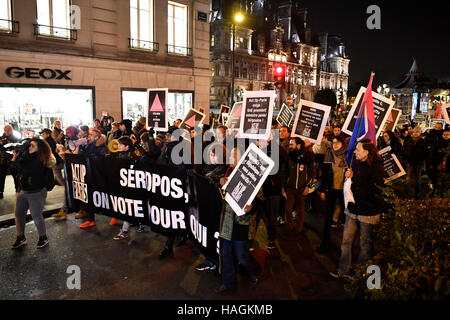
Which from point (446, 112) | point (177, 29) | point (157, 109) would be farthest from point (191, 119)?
point (177, 29)

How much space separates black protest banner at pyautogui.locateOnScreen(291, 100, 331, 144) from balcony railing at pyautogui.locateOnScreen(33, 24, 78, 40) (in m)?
11.3

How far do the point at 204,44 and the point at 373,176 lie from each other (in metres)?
17.1

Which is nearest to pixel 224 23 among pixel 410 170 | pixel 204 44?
pixel 204 44

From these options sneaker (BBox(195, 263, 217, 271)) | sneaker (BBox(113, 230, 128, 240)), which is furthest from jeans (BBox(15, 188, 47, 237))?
sneaker (BBox(195, 263, 217, 271))

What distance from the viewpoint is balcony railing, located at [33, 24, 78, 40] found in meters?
13.5

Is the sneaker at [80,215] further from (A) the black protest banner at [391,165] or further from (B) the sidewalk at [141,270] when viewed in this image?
(A) the black protest banner at [391,165]

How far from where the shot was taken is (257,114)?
19.8ft

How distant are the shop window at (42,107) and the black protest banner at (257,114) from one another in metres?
9.13

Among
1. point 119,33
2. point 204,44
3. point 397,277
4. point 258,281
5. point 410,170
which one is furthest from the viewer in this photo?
point 204,44

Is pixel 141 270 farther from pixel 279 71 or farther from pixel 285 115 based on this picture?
pixel 279 71

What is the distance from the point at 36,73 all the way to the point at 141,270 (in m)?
11.3
